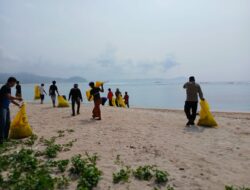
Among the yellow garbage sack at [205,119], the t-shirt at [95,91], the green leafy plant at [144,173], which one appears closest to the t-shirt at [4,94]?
the green leafy plant at [144,173]

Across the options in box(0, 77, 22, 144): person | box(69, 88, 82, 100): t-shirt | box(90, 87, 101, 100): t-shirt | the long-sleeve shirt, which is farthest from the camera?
box(69, 88, 82, 100): t-shirt

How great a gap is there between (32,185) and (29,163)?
1.21 m

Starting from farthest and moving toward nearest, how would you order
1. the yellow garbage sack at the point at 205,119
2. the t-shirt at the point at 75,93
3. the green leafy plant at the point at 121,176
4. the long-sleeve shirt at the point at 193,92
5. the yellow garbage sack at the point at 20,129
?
1. the t-shirt at the point at 75,93
2. the yellow garbage sack at the point at 205,119
3. the long-sleeve shirt at the point at 193,92
4. the yellow garbage sack at the point at 20,129
5. the green leafy plant at the point at 121,176

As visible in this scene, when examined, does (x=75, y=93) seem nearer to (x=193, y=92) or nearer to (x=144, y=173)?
(x=193, y=92)

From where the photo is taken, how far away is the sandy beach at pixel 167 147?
665 centimetres

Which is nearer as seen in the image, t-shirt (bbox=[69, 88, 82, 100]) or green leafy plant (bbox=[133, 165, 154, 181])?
green leafy plant (bbox=[133, 165, 154, 181])

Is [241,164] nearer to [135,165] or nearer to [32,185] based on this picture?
[135,165]

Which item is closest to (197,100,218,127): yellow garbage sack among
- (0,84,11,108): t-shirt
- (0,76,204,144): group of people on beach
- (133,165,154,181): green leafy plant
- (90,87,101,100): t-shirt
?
(0,76,204,144): group of people on beach

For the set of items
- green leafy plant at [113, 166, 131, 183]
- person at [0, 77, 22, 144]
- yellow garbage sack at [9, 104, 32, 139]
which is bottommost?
green leafy plant at [113, 166, 131, 183]

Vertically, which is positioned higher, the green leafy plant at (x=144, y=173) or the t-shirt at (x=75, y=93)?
the t-shirt at (x=75, y=93)

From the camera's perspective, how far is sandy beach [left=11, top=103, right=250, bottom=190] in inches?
262

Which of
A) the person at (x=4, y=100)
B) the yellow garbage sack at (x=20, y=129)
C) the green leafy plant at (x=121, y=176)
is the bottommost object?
the green leafy plant at (x=121, y=176)

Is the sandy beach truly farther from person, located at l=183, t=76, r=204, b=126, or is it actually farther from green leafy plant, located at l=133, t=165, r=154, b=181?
person, located at l=183, t=76, r=204, b=126

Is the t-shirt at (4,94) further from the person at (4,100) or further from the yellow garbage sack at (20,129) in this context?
the yellow garbage sack at (20,129)
